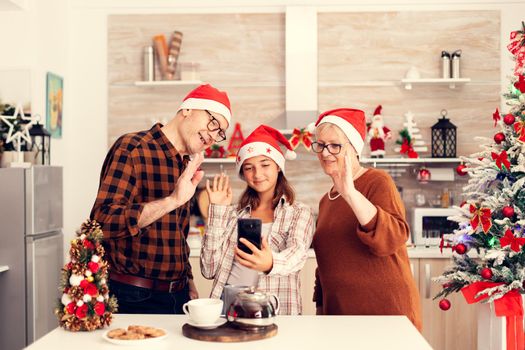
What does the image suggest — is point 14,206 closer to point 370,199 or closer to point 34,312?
point 34,312

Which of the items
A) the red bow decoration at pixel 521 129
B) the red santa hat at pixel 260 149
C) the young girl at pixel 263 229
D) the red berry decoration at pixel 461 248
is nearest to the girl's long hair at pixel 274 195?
the young girl at pixel 263 229

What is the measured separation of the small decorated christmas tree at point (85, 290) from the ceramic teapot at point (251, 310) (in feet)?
1.30

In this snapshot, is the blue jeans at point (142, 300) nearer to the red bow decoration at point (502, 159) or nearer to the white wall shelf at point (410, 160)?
the red bow decoration at point (502, 159)

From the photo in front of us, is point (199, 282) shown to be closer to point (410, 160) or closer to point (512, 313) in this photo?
point (410, 160)

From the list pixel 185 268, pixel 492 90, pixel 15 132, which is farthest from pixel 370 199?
pixel 492 90

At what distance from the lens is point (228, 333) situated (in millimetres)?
2275

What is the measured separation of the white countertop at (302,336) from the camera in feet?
7.20

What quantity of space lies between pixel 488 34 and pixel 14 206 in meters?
3.54

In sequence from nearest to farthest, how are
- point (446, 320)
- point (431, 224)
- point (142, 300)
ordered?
point (142, 300) < point (446, 320) < point (431, 224)

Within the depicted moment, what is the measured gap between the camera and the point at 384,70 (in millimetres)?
5582

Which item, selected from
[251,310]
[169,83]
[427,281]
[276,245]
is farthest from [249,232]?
[169,83]

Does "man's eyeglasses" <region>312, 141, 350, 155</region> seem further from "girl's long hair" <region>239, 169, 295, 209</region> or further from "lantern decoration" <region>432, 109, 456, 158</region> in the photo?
"lantern decoration" <region>432, 109, 456, 158</region>

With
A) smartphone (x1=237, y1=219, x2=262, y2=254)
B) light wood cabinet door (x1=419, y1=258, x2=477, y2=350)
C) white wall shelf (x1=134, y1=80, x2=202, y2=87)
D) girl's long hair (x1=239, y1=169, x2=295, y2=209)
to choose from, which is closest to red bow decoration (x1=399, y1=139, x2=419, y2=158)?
light wood cabinet door (x1=419, y1=258, x2=477, y2=350)

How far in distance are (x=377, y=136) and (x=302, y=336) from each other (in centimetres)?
326
